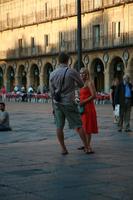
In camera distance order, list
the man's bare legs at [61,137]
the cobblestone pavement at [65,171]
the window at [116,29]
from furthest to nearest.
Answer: the window at [116,29] → the man's bare legs at [61,137] → the cobblestone pavement at [65,171]

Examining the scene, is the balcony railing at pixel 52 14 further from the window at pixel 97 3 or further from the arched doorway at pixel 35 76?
the arched doorway at pixel 35 76

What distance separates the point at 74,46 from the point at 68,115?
168ft

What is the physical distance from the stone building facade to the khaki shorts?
39791mm

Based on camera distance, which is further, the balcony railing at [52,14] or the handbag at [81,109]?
the balcony railing at [52,14]

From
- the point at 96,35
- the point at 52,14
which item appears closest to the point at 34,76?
the point at 52,14

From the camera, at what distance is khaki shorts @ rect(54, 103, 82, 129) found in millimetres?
10781

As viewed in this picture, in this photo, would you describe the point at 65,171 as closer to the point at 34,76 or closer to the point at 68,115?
the point at 68,115

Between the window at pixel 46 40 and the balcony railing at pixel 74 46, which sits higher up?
the window at pixel 46 40

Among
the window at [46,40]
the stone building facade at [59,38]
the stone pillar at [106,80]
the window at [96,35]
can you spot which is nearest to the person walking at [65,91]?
the stone building facade at [59,38]

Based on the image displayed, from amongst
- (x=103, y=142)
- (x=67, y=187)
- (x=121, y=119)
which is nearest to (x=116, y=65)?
(x=121, y=119)

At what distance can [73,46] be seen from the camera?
62.1m

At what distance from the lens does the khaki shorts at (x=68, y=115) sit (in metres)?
10.8

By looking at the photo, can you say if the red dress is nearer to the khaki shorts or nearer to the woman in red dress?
the woman in red dress

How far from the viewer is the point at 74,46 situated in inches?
2435
